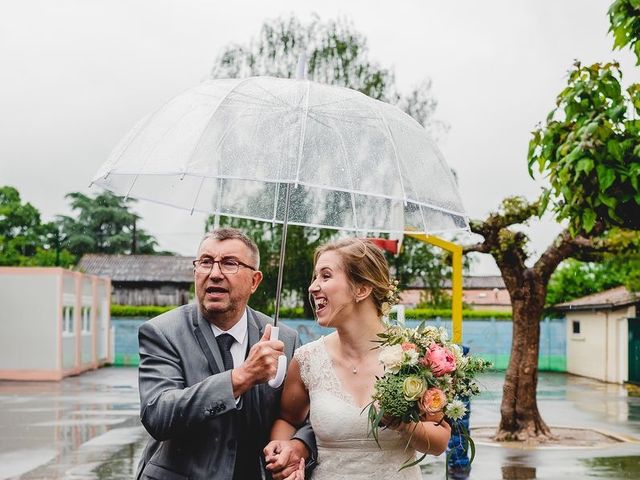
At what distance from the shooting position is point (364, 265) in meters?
3.97

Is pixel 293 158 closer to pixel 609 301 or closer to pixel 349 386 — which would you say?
pixel 349 386

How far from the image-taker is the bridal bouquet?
3.60m

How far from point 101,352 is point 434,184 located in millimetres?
37674

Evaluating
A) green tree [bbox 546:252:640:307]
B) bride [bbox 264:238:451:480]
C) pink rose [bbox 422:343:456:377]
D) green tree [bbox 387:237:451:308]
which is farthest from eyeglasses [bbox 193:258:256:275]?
green tree [bbox 546:252:640:307]

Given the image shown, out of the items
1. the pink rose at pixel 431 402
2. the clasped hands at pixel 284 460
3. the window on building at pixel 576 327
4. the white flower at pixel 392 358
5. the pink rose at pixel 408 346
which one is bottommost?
the window on building at pixel 576 327

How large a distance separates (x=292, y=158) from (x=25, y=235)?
70.8 meters

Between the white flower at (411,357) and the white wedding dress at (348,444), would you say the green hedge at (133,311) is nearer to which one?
the white wedding dress at (348,444)

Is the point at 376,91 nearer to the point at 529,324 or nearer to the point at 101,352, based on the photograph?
the point at 101,352

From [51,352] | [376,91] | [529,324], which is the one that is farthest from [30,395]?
[376,91]

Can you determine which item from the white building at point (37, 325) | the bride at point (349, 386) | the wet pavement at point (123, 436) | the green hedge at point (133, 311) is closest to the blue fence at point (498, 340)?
the green hedge at point (133, 311)

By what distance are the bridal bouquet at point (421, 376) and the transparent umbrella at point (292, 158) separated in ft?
1.69

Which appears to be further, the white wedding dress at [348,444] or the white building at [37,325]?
the white building at [37,325]

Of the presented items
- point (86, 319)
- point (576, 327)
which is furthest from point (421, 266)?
point (86, 319)

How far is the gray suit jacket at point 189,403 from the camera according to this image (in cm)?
349
